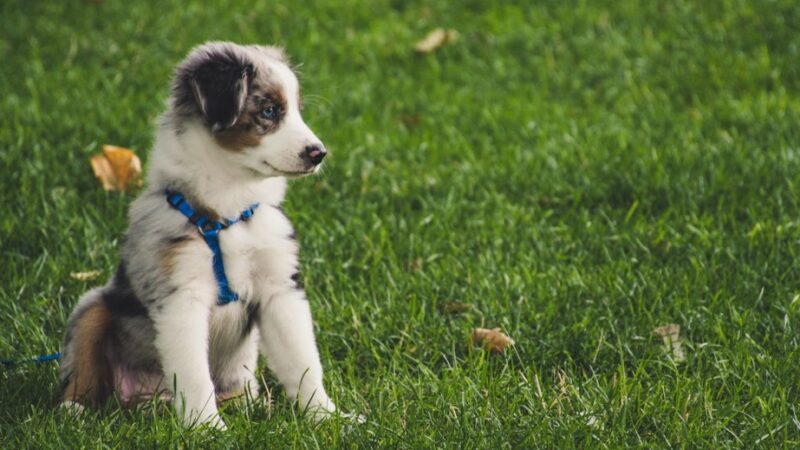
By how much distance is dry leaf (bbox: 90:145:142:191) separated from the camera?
498 cm

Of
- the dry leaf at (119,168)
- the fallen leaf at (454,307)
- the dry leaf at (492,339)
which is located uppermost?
the dry leaf at (119,168)

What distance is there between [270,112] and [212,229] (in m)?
0.40

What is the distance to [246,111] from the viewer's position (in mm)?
3129

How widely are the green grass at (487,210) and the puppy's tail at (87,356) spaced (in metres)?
0.09

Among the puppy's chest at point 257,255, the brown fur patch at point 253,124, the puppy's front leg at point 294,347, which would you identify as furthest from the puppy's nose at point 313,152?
the puppy's front leg at point 294,347

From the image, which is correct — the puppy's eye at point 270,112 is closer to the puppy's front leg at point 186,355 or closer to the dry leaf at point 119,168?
the puppy's front leg at point 186,355

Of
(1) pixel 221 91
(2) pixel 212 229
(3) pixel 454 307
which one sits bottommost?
(3) pixel 454 307

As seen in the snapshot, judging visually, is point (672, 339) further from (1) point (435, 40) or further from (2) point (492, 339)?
(1) point (435, 40)

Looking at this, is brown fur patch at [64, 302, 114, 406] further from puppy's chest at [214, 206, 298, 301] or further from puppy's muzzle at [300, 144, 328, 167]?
puppy's muzzle at [300, 144, 328, 167]

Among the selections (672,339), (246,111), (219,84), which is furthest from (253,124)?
(672,339)

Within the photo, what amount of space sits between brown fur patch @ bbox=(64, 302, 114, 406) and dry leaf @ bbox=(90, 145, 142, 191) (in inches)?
68.8

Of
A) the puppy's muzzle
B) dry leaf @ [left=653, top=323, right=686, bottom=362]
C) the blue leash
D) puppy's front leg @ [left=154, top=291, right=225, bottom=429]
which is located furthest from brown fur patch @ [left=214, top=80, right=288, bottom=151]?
dry leaf @ [left=653, top=323, right=686, bottom=362]

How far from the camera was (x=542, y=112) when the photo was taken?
6250 mm

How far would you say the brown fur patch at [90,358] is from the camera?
3266 millimetres
